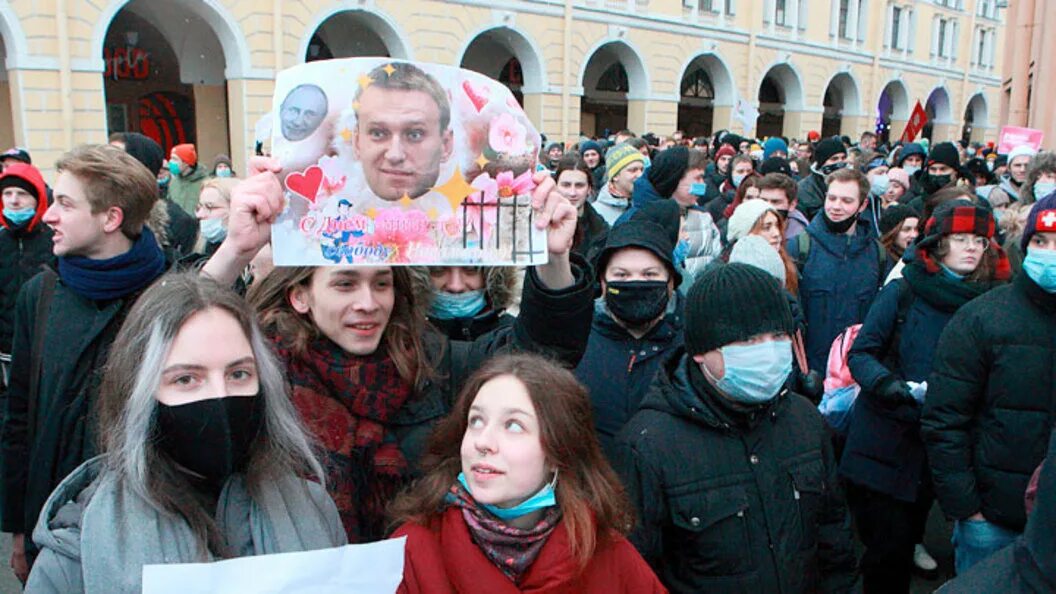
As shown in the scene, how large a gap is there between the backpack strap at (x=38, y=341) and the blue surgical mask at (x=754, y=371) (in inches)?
85.7

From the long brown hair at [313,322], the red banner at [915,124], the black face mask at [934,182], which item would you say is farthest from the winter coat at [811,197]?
the red banner at [915,124]

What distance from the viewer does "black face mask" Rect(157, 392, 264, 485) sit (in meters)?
1.59

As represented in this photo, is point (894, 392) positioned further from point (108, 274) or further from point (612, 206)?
point (612, 206)

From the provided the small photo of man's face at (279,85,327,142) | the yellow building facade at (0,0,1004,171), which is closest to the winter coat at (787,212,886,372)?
the small photo of man's face at (279,85,327,142)

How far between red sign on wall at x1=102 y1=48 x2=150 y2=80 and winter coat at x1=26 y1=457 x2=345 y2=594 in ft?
65.2

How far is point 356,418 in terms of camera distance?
83.3 inches

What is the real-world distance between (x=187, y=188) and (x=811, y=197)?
692cm

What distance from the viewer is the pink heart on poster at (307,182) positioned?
1.93 metres

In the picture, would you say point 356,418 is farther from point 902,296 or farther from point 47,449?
point 902,296

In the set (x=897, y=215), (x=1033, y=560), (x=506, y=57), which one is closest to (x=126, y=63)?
(x=506, y=57)

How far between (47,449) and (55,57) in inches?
574

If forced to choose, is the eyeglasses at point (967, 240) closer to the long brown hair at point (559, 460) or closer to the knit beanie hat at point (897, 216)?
the knit beanie hat at point (897, 216)

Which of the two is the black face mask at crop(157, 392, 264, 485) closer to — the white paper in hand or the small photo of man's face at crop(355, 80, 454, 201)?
the white paper in hand

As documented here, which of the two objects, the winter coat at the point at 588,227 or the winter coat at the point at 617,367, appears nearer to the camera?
the winter coat at the point at 617,367
